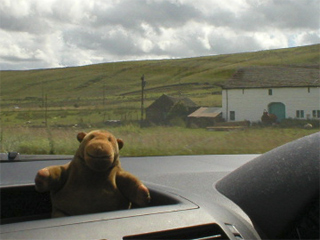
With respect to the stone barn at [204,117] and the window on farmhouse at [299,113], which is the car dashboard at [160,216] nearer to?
the stone barn at [204,117]

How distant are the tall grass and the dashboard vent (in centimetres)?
231

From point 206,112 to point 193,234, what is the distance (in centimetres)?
459

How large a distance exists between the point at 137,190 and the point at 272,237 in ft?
2.17

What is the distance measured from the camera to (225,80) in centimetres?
775

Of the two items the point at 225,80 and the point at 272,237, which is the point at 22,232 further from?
the point at 225,80

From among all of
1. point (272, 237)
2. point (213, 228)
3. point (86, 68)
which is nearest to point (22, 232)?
point (213, 228)

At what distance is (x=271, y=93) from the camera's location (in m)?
7.32

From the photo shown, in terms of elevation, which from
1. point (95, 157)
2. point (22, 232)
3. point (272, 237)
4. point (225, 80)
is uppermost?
point (225, 80)

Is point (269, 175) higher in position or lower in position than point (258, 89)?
lower

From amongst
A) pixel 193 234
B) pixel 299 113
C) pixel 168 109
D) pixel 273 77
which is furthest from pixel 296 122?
pixel 193 234

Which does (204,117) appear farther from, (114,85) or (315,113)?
(114,85)

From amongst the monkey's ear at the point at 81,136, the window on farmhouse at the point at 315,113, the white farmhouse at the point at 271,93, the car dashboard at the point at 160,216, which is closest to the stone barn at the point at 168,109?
the white farmhouse at the point at 271,93

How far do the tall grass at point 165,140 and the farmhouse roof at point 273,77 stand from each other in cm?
139

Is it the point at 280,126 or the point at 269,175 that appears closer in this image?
the point at 269,175
